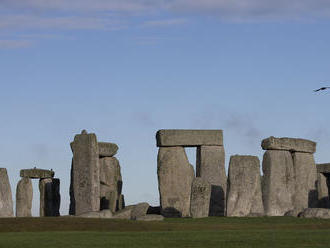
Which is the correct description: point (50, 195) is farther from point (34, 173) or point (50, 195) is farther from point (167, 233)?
point (167, 233)

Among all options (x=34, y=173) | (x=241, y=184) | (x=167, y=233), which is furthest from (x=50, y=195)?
(x=167, y=233)

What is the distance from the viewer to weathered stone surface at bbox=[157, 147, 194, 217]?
36.0 meters

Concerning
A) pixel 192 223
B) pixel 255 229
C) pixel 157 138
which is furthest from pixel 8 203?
pixel 255 229

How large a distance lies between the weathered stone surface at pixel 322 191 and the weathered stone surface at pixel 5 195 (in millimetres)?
11620

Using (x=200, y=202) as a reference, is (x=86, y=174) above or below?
above

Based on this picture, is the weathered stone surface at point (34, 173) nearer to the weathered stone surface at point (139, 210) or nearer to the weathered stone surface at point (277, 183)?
the weathered stone surface at point (139, 210)

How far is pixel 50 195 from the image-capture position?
37.8 metres

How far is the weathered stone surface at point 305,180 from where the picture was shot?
3769 cm

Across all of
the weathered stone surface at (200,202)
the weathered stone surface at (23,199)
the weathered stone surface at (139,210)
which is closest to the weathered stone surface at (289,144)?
the weathered stone surface at (200,202)

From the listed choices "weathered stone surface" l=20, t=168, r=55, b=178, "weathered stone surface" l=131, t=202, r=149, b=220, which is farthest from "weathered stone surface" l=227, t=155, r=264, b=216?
"weathered stone surface" l=20, t=168, r=55, b=178

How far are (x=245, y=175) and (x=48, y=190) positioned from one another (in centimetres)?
851

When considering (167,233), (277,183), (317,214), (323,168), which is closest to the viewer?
(167,233)

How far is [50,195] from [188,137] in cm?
590

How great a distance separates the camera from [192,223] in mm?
29172
